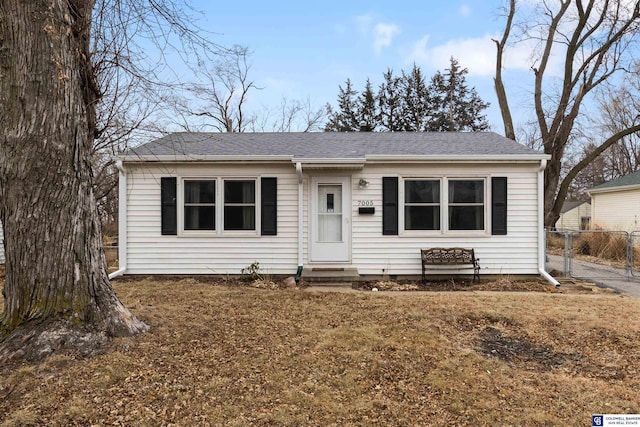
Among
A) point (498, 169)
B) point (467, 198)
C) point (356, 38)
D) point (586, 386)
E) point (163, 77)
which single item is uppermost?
point (356, 38)

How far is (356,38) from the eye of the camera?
14.6 metres

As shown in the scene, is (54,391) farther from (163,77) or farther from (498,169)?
(498,169)

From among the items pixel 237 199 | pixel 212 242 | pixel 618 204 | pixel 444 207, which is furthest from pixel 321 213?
pixel 618 204

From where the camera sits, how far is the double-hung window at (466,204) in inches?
312

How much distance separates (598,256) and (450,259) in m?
7.35

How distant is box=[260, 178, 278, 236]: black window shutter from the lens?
7.97 m

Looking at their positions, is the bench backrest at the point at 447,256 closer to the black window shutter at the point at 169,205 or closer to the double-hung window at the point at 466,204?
the double-hung window at the point at 466,204

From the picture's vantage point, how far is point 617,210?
17.9 metres

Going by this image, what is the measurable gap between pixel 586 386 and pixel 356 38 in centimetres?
1418

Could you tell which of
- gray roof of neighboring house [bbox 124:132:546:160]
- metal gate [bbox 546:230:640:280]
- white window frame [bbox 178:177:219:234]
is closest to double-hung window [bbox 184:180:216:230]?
white window frame [bbox 178:177:219:234]

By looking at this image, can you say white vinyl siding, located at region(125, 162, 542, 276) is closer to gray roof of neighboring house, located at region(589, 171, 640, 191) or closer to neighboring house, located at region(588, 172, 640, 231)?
neighboring house, located at region(588, 172, 640, 231)

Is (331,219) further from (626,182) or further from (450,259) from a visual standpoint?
(626,182)

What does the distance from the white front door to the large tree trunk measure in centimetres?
494

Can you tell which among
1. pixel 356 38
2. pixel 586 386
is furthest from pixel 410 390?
pixel 356 38
